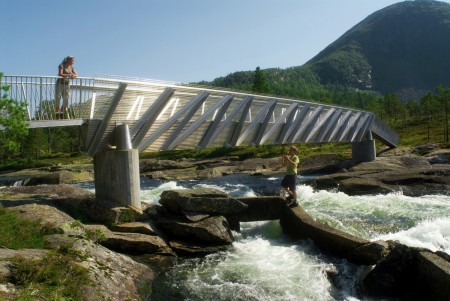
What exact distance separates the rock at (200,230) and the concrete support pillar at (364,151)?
33.0 m

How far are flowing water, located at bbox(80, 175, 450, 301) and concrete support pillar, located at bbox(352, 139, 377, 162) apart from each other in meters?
24.3

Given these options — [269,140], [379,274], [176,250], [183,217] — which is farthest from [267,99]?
[379,274]

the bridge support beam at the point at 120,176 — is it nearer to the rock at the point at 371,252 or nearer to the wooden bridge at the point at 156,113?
the wooden bridge at the point at 156,113

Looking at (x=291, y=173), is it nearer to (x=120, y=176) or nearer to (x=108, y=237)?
(x=120, y=176)

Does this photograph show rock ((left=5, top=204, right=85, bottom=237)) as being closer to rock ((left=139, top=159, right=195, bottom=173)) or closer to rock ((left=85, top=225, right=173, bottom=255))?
rock ((left=85, top=225, right=173, bottom=255))

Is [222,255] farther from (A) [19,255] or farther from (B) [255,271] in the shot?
(A) [19,255]

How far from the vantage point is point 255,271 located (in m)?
11.9

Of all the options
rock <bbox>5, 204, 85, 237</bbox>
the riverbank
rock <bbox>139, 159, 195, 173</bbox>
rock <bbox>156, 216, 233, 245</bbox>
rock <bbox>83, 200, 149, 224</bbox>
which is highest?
rock <bbox>5, 204, 85, 237</bbox>

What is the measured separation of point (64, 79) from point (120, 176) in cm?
433

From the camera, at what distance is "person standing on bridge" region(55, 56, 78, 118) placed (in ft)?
52.5

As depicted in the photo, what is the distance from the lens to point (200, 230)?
46.9ft

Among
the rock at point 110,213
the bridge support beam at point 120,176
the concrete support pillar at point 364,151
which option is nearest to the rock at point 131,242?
the rock at point 110,213

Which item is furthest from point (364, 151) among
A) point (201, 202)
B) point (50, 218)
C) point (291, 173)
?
point (50, 218)

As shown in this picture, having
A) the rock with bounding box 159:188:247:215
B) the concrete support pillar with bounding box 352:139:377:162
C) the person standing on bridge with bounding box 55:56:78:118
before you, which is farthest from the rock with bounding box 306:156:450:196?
the person standing on bridge with bounding box 55:56:78:118
